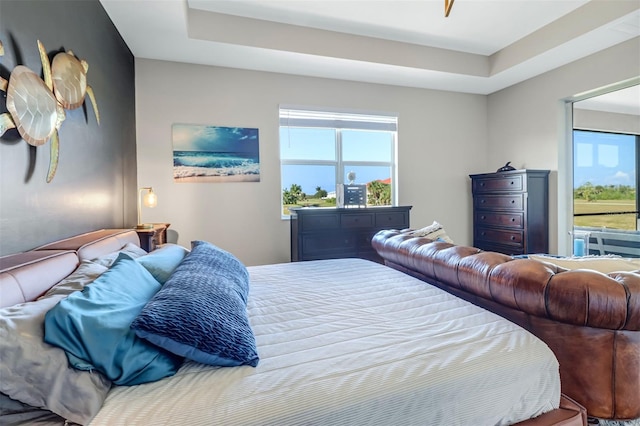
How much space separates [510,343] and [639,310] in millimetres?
431

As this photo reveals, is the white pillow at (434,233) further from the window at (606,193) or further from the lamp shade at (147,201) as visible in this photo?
the window at (606,193)

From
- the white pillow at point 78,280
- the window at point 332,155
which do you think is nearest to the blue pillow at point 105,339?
the white pillow at point 78,280

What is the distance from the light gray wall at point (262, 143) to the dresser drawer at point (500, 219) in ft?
0.81

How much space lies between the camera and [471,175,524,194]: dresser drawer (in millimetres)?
3982

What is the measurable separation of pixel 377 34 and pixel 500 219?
2.95m

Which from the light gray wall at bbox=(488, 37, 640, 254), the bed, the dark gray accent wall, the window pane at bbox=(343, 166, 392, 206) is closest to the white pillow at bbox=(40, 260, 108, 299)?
the bed

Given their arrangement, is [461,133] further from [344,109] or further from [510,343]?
[510,343]

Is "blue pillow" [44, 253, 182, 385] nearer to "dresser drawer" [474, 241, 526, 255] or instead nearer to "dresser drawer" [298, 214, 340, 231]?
"dresser drawer" [298, 214, 340, 231]

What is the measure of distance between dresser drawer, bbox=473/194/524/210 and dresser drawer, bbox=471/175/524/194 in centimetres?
9

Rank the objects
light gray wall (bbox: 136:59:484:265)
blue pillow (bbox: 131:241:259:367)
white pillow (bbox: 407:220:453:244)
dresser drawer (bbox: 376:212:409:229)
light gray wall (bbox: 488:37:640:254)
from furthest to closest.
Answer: dresser drawer (bbox: 376:212:409:229)
light gray wall (bbox: 136:59:484:265)
light gray wall (bbox: 488:37:640:254)
white pillow (bbox: 407:220:453:244)
blue pillow (bbox: 131:241:259:367)

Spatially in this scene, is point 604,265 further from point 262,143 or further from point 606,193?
point 262,143

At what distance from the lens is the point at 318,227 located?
3.58 metres

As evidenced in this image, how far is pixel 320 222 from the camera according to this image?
3.59m

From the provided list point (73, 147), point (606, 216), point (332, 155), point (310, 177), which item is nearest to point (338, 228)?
point (310, 177)
